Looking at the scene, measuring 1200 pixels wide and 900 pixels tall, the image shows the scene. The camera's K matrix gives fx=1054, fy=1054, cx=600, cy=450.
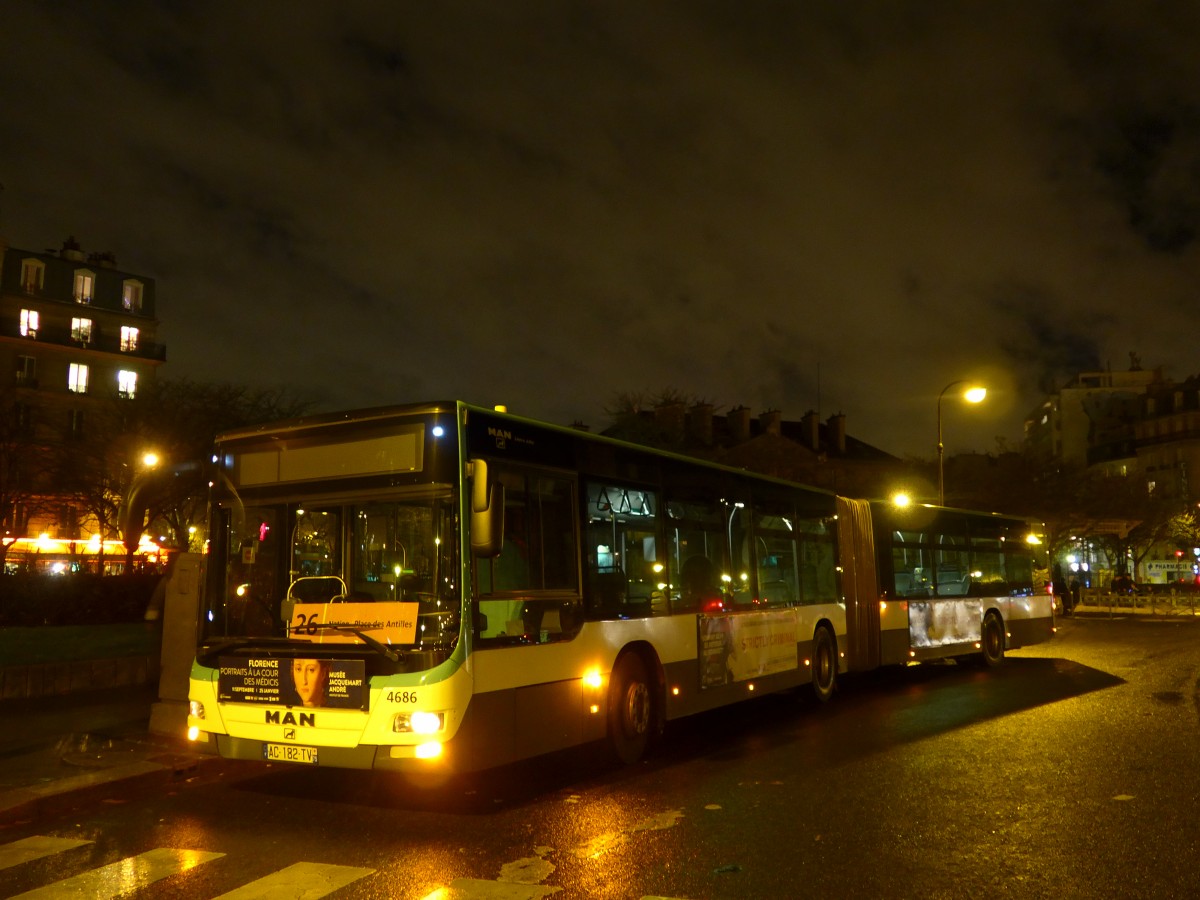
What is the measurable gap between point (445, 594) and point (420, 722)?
908 mm

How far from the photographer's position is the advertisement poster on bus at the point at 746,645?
37.4 ft

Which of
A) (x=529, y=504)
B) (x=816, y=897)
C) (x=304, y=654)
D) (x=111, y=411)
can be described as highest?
(x=111, y=411)

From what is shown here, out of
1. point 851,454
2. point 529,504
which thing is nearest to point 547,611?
point 529,504

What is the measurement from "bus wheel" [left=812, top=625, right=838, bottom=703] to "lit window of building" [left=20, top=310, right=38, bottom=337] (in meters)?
54.2

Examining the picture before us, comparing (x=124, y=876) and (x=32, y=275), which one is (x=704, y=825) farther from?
(x=32, y=275)

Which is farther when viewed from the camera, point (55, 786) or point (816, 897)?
point (55, 786)

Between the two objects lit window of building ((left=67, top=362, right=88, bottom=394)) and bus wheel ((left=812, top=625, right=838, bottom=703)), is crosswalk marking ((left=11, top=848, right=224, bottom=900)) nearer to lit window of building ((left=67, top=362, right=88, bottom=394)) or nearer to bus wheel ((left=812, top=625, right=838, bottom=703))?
bus wheel ((left=812, top=625, right=838, bottom=703))

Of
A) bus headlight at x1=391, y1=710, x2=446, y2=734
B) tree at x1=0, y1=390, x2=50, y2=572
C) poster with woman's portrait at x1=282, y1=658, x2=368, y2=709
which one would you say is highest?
tree at x1=0, y1=390, x2=50, y2=572

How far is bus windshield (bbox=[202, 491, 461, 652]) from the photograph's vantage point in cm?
764

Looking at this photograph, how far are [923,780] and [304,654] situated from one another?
16.5ft

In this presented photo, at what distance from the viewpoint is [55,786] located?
8.35 metres

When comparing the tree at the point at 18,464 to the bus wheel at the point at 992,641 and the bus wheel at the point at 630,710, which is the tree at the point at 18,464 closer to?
the bus wheel at the point at 630,710

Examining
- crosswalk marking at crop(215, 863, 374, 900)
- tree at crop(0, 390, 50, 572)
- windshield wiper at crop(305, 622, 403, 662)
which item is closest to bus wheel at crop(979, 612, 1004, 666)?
windshield wiper at crop(305, 622, 403, 662)

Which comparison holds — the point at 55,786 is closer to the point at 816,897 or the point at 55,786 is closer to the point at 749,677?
the point at 816,897
